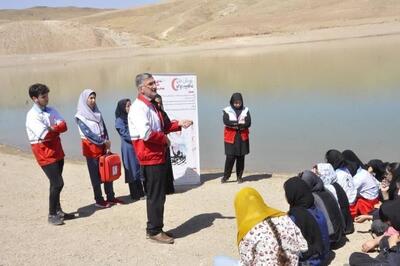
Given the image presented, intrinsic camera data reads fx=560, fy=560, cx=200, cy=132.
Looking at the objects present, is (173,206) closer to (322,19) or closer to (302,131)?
(302,131)

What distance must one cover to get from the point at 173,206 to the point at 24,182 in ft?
11.4

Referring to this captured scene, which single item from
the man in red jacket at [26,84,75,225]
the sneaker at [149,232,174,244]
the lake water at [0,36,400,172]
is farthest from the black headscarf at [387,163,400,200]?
the man in red jacket at [26,84,75,225]

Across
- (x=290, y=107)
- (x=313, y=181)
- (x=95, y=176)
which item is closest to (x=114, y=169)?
(x=95, y=176)

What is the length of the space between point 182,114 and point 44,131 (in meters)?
2.82

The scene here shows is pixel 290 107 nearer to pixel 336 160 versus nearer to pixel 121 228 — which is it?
pixel 336 160

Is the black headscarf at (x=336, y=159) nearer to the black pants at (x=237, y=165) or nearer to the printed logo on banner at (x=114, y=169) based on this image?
the black pants at (x=237, y=165)

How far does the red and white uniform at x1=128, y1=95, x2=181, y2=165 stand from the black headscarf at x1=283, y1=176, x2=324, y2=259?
144cm

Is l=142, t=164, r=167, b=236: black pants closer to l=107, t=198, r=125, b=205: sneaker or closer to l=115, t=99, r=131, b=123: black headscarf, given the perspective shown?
l=107, t=198, r=125, b=205: sneaker

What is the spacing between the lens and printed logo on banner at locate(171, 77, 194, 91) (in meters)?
9.06

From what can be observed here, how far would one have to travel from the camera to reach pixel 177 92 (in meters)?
9.11

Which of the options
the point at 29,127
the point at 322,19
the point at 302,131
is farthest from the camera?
the point at 322,19

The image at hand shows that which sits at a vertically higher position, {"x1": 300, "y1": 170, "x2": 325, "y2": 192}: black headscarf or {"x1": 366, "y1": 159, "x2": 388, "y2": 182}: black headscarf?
{"x1": 300, "y1": 170, "x2": 325, "y2": 192}: black headscarf

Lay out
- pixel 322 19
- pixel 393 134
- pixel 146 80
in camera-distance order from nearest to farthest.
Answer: pixel 146 80 → pixel 393 134 → pixel 322 19

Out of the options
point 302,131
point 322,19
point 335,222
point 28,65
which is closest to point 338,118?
point 302,131
